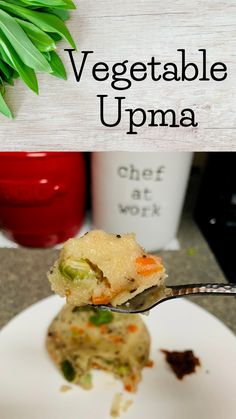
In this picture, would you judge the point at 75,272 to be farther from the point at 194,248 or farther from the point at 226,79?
the point at 194,248

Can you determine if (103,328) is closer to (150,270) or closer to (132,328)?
(132,328)

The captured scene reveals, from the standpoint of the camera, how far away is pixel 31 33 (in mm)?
356

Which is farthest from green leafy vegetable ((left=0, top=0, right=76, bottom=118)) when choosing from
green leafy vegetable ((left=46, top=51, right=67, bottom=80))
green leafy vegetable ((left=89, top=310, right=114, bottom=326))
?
green leafy vegetable ((left=89, top=310, right=114, bottom=326))

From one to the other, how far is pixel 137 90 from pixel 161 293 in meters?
0.18

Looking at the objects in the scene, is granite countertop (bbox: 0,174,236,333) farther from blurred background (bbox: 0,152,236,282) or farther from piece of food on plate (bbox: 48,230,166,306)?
piece of food on plate (bbox: 48,230,166,306)

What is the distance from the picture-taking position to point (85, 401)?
0.62 meters

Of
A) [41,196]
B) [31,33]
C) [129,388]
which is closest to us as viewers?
[31,33]

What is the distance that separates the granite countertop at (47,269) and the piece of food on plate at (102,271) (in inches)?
13.2

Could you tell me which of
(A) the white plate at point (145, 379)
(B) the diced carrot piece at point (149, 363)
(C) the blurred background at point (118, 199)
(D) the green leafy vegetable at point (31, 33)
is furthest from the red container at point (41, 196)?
(D) the green leafy vegetable at point (31, 33)

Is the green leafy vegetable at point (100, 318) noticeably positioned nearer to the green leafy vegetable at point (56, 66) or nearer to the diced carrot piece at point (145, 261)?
the diced carrot piece at point (145, 261)

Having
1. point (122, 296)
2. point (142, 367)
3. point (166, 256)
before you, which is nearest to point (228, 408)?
point (142, 367)

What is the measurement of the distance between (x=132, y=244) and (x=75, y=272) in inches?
2.3

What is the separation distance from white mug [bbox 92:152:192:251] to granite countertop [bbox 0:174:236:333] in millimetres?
53

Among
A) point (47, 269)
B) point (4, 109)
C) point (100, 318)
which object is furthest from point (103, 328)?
point (4, 109)
